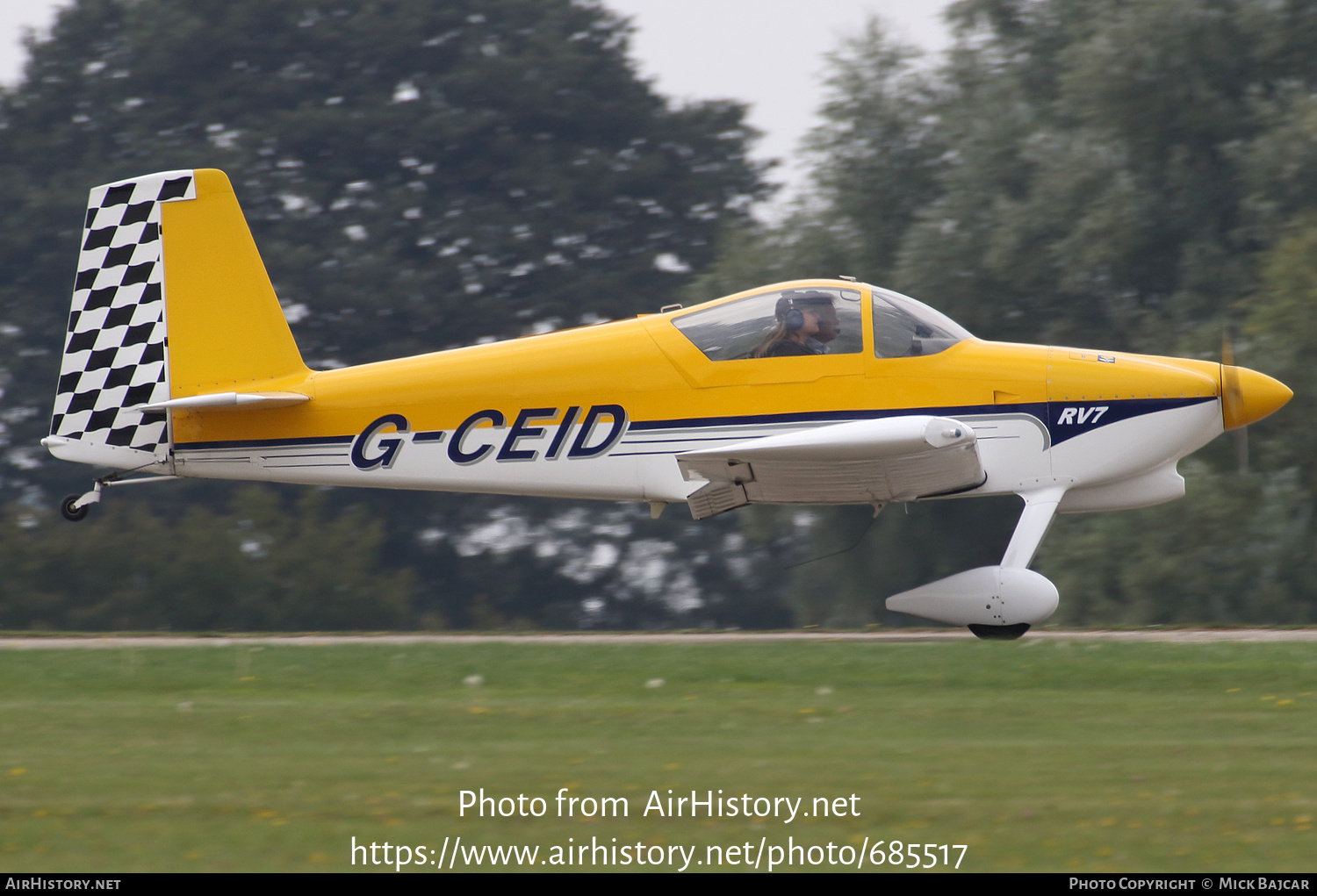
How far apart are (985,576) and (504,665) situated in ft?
10.9

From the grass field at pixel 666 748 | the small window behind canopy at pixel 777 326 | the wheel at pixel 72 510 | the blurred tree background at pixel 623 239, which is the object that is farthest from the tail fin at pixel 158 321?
the blurred tree background at pixel 623 239

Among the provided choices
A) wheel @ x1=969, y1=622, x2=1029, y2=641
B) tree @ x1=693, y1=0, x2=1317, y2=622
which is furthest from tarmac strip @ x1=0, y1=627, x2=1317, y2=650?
tree @ x1=693, y1=0, x2=1317, y2=622

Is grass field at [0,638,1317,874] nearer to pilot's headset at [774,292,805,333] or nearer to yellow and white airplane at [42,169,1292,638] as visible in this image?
yellow and white airplane at [42,169,1292,638]

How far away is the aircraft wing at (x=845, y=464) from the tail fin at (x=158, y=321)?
11.2 ft

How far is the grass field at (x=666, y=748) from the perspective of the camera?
5.08 metres

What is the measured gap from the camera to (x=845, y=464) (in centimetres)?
1002

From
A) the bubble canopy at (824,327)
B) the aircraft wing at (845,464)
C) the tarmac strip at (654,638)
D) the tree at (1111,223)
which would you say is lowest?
the tree at (1111,223)

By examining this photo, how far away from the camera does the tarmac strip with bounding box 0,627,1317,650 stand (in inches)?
409

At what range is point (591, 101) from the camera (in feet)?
105

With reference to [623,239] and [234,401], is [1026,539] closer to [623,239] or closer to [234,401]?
[234,401]

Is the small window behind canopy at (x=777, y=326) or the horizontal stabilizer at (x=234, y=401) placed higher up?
the small window behind canopy at (x=777, y=326)

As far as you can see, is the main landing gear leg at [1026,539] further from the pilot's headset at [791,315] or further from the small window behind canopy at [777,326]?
the pilot's headset at [791,315]

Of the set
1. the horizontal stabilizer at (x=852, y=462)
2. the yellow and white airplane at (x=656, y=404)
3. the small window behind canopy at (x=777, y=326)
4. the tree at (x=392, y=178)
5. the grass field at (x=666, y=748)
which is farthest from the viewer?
the tree at (x=392, y=178)
